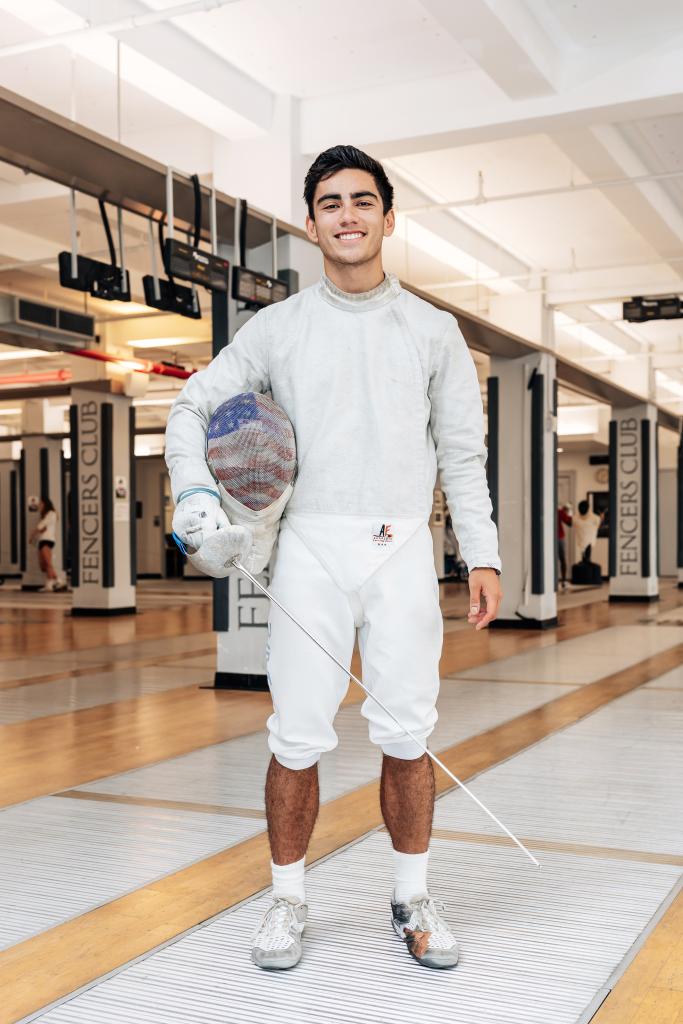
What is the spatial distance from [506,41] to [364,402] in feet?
14.2

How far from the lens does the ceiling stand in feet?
19.6

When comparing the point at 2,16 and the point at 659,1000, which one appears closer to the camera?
the point at 659,1000

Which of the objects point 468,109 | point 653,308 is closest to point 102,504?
point 653,308

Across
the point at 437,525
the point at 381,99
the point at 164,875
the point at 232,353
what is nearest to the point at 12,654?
the point at 381,99

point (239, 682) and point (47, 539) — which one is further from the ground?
point (47, 539)

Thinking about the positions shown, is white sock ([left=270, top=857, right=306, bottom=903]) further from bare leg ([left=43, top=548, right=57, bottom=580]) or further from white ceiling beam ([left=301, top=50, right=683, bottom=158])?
bare leg ([left=43, top=548, right=57, bottom=580])

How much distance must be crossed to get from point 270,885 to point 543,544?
8285 mm

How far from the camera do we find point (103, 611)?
11977mm

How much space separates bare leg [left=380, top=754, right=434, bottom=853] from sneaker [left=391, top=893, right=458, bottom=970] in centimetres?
11

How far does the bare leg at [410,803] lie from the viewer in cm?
223

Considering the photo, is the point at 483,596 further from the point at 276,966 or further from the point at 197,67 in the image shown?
the point at 197,67

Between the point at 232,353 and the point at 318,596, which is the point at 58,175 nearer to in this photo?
the point at 232,353

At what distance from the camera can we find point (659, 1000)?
1992mm

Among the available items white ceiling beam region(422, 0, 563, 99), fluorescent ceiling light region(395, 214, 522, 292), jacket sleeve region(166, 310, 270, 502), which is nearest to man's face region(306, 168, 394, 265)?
jacket sleeve region(166, 310, 270, 502)
